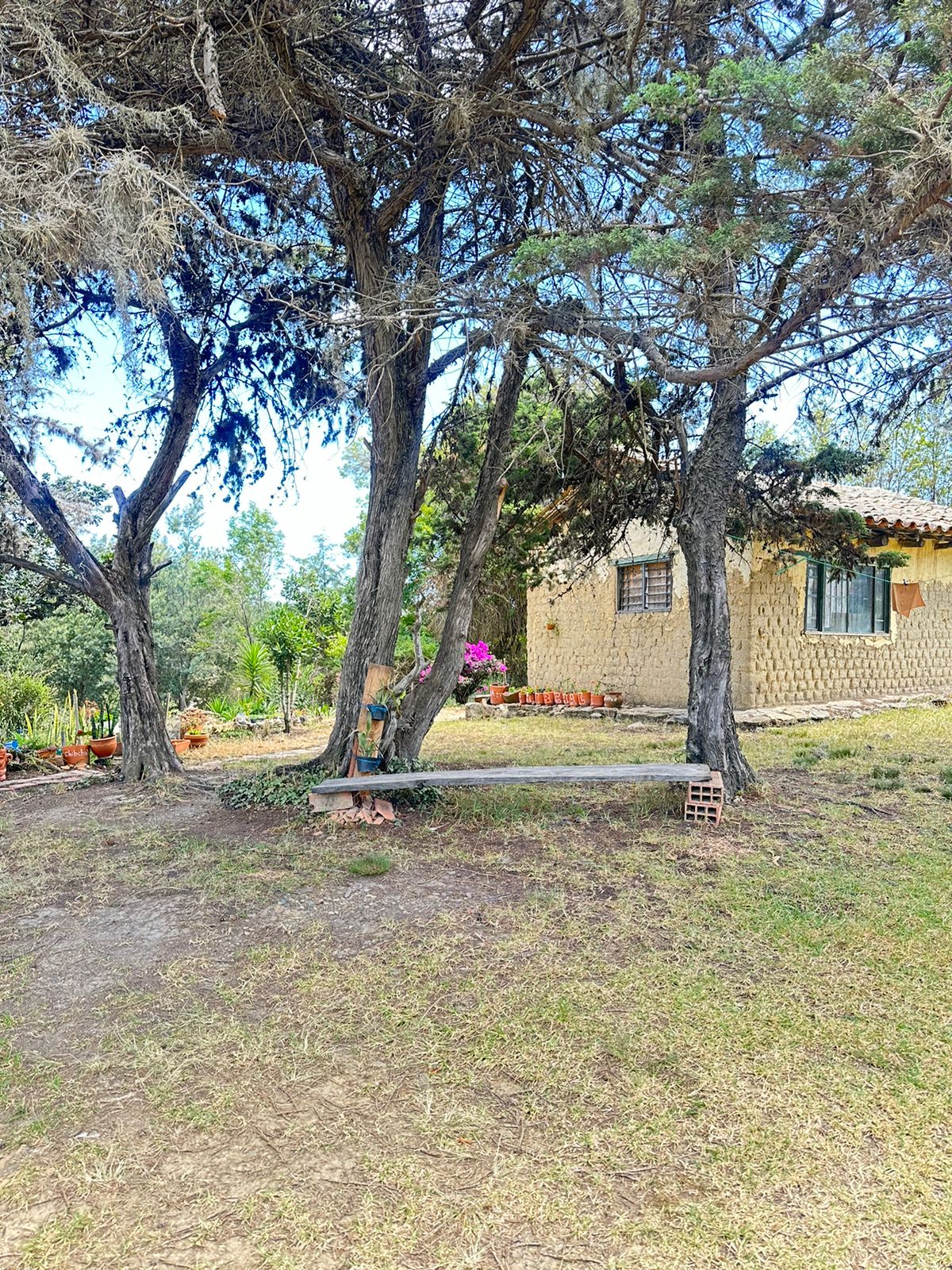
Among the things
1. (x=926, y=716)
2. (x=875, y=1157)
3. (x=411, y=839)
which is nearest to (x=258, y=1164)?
(x=875, y=1157)

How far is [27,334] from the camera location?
4.93m

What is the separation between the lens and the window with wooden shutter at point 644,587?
1369 cm

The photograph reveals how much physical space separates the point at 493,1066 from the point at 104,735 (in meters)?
9.26

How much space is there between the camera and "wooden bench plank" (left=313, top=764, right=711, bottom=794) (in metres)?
5.80

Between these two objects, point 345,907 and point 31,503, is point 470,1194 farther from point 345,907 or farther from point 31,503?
point 31,503

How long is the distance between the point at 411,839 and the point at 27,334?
427 centimetres

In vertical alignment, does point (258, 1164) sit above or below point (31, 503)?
below

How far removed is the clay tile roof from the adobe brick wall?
2.22 m

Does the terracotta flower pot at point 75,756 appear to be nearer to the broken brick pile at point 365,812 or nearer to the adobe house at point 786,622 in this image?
the broken brick pile at point 365,812

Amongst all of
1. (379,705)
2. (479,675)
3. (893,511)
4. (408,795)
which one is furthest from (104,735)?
(893,511)

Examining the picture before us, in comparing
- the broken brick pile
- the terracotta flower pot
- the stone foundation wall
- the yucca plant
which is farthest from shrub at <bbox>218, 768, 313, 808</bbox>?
the stone foundation wall

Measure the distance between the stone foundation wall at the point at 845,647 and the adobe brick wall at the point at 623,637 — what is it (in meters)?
0.35

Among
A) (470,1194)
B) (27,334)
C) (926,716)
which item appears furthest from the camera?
(926,716)

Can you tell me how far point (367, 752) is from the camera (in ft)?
20.2
